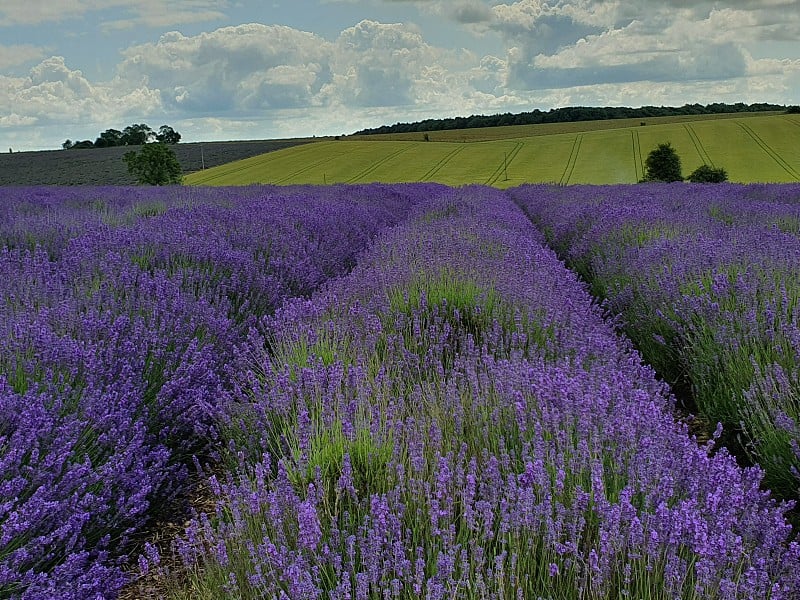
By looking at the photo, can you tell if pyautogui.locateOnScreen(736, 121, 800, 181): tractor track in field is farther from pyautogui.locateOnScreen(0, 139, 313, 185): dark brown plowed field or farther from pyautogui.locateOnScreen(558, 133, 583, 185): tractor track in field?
pyautogui.locateOnScreen(0, 139, 313, 185): dark brown plowed field

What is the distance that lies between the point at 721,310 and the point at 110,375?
322cm

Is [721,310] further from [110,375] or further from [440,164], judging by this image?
[440,164]

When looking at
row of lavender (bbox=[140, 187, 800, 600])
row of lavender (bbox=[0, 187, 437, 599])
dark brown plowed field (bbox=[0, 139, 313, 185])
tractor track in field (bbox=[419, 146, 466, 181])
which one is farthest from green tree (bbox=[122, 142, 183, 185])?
row of lavender (bbox=[140, 187, 800, 600])

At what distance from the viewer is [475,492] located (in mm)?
1953

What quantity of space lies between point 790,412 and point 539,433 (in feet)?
4.44

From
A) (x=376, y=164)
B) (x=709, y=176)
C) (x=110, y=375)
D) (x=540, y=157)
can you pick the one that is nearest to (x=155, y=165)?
(x=376, y=164)

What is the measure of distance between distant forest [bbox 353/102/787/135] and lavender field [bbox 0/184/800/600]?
6424cm

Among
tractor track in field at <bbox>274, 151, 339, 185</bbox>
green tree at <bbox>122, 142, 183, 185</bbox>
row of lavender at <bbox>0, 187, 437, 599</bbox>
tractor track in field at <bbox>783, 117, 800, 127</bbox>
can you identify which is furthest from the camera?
tractor track in field at <bbox>783, 117, 800, 127</bbox>

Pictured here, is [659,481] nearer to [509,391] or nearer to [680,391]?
[509,391]

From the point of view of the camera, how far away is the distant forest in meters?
66.5

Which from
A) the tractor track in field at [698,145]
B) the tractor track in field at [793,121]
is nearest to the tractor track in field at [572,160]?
the tractor track in field at [698,145]

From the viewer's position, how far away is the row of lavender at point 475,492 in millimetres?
1559

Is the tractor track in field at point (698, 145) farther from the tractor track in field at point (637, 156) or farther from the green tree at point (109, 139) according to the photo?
the green tree at point (109, 139)

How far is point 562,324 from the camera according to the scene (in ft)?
11.4
